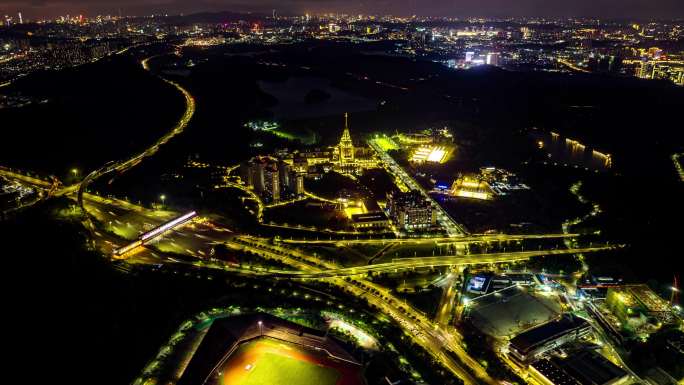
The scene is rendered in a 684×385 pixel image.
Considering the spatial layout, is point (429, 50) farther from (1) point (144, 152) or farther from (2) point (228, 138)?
(1) point (144, 152)

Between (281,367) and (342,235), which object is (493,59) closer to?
(342,235)

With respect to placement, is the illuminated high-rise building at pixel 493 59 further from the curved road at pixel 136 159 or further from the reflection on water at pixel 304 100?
the curved road at pixel 136 159

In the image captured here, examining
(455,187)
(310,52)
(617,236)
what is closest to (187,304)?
(455,187)

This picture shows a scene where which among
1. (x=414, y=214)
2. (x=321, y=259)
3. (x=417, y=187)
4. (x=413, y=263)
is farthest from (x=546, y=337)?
(x=417, y=187)

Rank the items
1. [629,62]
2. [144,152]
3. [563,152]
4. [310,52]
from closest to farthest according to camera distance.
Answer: [144,152]
[563,152]
[629,62]
[310,52]

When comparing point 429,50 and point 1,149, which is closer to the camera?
point 1,149

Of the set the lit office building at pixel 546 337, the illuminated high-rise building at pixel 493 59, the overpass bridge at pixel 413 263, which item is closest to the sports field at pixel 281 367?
the overpass bridge at pixel 413 263

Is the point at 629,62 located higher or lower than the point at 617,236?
higher

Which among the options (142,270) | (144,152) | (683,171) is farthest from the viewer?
(144,152)
